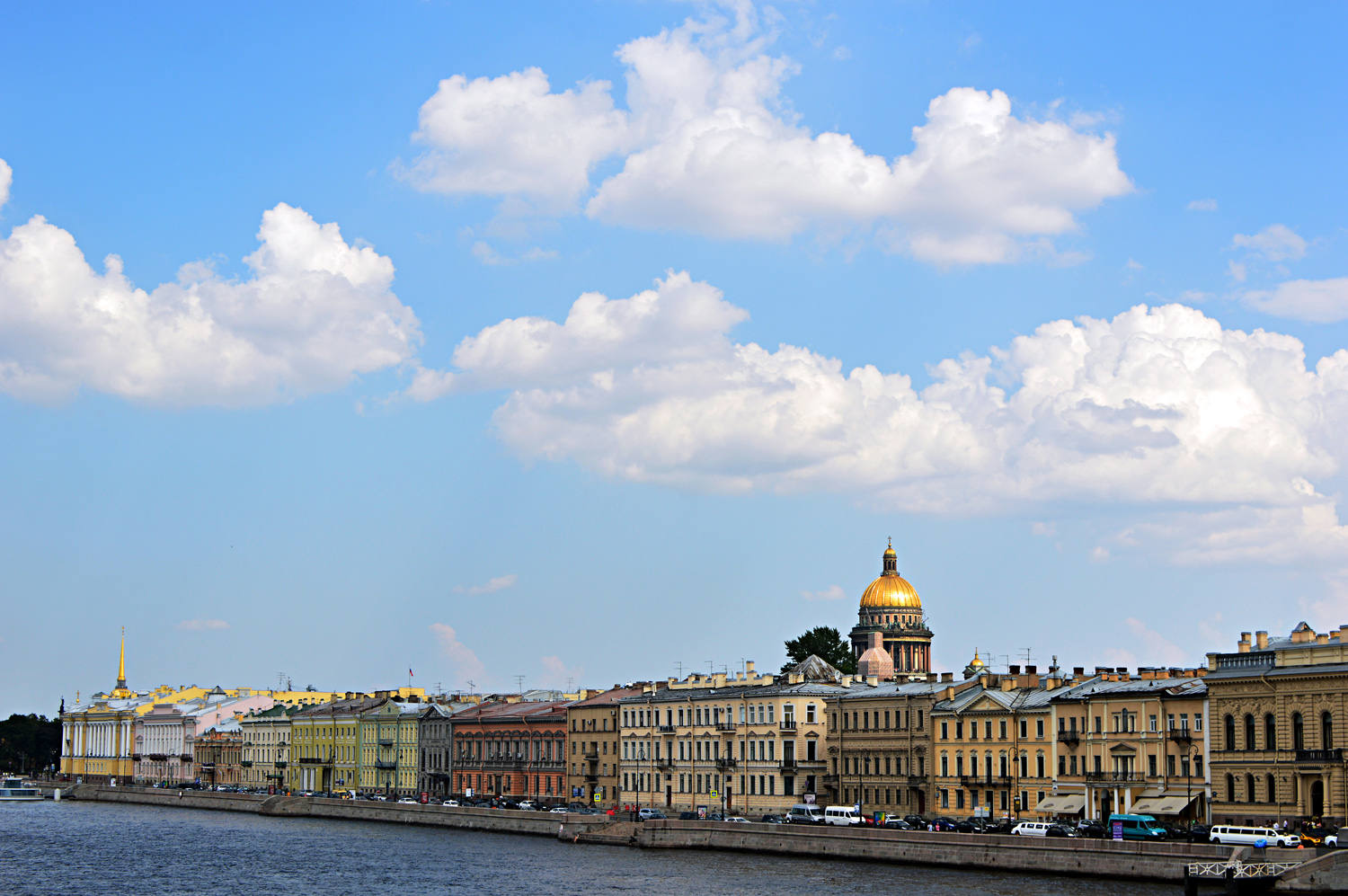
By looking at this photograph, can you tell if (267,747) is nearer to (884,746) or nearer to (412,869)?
(884,746)

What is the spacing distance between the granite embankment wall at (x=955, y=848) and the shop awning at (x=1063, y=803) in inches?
396

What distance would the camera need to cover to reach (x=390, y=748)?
402 ft

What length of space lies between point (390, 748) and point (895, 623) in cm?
3745

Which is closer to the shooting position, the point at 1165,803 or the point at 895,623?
the point at 1165,803

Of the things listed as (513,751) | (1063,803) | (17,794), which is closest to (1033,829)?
(1063,803)

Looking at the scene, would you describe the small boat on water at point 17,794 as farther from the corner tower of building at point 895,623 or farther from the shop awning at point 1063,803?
the shop awning at point 1063,803

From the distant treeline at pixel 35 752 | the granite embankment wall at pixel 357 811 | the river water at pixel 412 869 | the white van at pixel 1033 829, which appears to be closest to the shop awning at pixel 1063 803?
the white van at pixel 1033 829

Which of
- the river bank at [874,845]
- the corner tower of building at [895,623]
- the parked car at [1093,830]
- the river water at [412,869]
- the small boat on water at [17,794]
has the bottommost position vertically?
the small boat on water at [17,794]

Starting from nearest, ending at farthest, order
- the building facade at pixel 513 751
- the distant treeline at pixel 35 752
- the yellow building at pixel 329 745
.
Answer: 1. the building facade at pixel 513 751
2. the yellow building at pixel 329 745
3. the distant treeline at pixel 35 752

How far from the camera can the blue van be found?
186ft

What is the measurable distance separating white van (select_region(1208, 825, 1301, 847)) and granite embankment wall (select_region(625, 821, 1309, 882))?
65.4 inches

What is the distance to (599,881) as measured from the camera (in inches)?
2384

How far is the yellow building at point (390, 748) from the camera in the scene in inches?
4732

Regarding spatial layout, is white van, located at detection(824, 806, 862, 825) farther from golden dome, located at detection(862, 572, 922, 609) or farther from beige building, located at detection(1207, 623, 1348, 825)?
golden dome, located at detection(862, 572, 922, 609)
